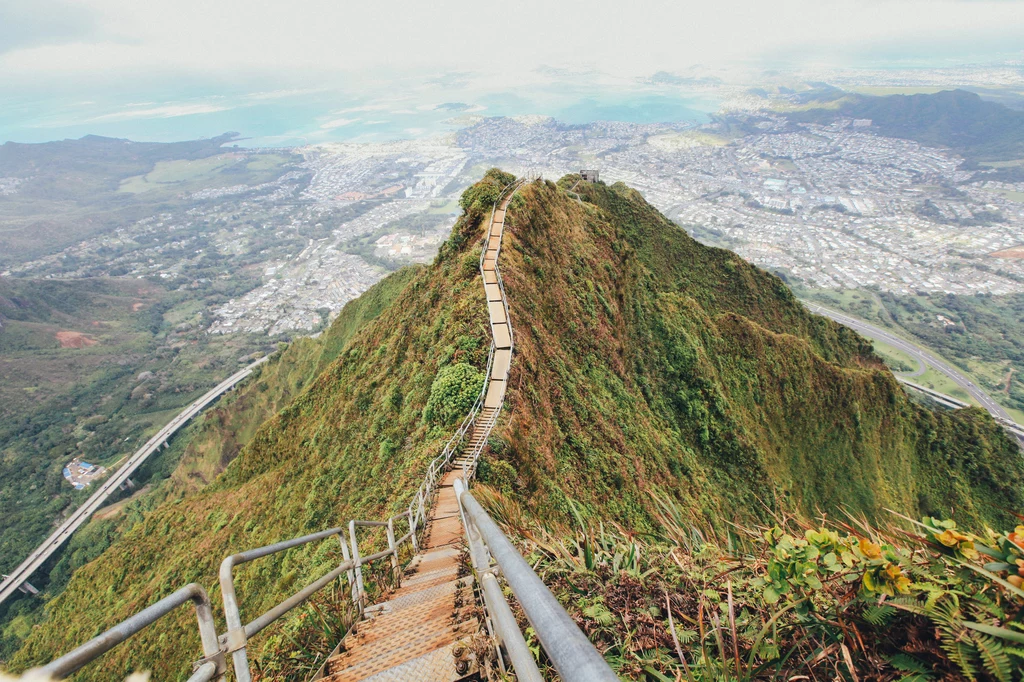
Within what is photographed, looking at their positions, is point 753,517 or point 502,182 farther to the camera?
point 502,182

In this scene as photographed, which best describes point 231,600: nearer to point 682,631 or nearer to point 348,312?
point 682,631

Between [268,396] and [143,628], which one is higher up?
[143,628]

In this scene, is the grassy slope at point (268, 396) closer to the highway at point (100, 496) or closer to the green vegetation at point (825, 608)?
the highway at point (100, 496)

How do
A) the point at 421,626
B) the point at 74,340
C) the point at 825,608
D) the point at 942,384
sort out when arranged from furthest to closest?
the point at 74,340
the point at 942,384
the point at 421,626
the point at 825,608

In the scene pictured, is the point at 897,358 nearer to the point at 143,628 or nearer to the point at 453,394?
the point at 453,394

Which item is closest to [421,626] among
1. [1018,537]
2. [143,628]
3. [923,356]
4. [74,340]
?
[143,628]

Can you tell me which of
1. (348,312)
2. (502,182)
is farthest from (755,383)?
(348,312)
